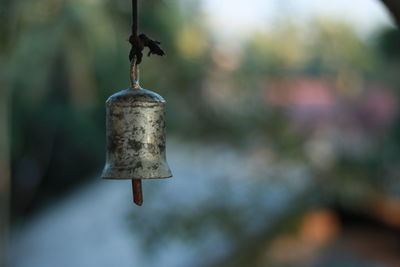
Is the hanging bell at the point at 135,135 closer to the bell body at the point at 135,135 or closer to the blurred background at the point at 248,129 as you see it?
the bell body at the point at 135,135

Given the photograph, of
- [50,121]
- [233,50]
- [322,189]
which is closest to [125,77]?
[233,50]

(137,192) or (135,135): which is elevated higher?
(135,135)

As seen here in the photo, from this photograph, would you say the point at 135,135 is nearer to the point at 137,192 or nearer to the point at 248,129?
the point at 137,192

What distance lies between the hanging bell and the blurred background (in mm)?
3720

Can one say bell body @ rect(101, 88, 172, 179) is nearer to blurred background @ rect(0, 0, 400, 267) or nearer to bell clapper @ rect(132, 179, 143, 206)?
bell clapper @ rect(132, 179, 143, 206)

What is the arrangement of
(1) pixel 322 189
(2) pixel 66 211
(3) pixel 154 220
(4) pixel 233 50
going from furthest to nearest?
(2) pixel 66 211
(4) pixel 233 50
(1) pixel 322 189
(3) pixel 154 220

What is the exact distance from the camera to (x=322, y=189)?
20.8 ft

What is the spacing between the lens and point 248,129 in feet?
20.7

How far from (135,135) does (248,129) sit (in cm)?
466

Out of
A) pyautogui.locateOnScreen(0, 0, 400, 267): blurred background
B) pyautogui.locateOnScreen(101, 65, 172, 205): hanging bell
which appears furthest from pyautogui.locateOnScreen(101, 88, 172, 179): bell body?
pyautogui.locateOnScreen(0, 0, 400, 267): blurred background

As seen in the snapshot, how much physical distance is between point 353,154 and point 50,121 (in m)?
3.70

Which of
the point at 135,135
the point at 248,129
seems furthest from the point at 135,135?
the point at 248,129

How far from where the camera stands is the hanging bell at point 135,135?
164 cm

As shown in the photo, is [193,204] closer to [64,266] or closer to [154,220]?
[154,220]
